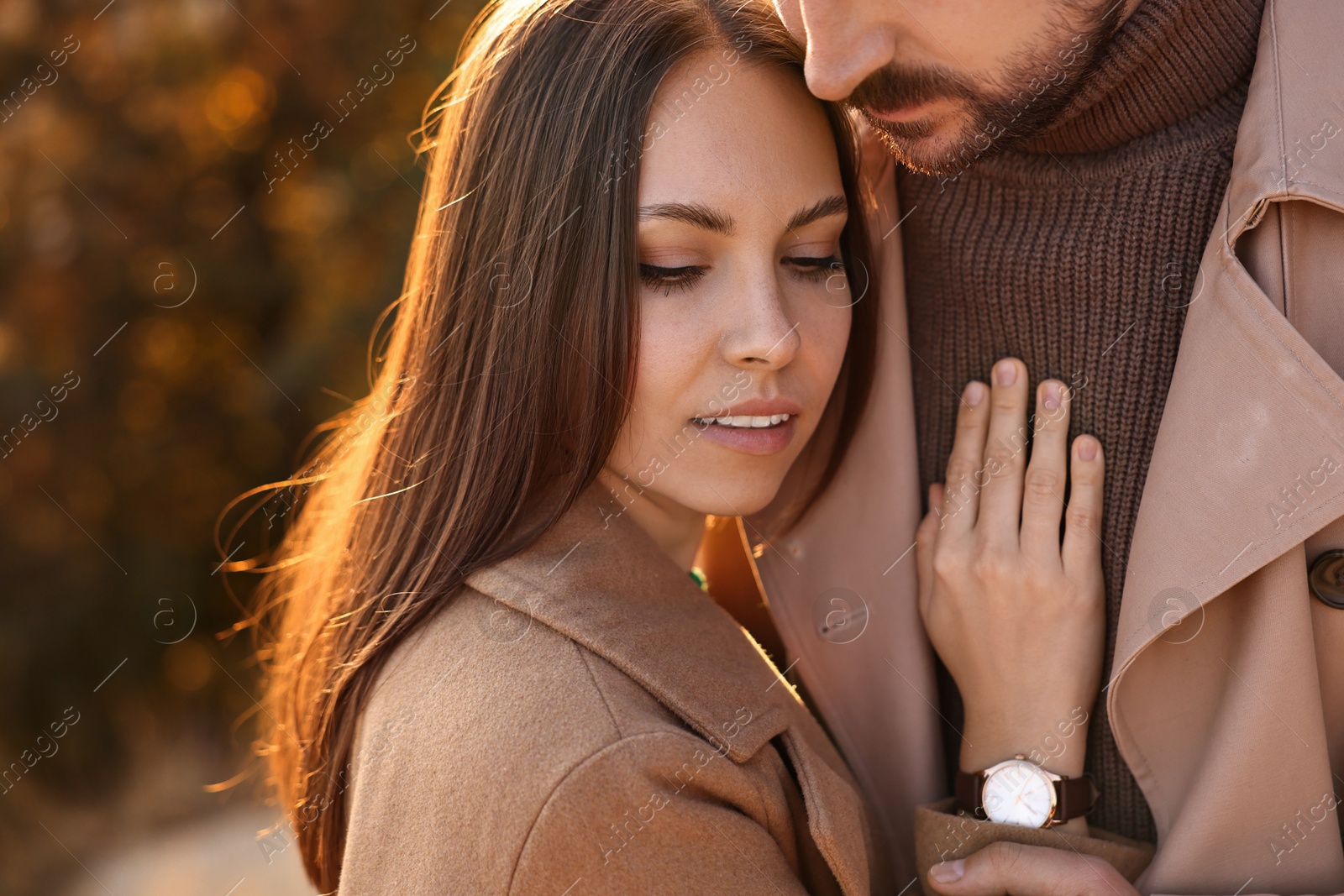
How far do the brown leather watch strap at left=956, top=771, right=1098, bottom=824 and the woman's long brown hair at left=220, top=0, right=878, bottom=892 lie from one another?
823 millimetres

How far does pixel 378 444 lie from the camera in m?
1.87

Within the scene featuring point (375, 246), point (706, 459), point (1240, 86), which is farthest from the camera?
point (375, 246)

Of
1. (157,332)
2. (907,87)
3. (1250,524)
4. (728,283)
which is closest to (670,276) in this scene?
(728,283)

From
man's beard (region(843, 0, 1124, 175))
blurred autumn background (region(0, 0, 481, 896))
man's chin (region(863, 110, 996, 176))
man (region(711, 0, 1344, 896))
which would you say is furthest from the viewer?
blurred autumn background (region(0, 0, 481, 896))

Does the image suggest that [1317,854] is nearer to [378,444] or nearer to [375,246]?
[378,444]

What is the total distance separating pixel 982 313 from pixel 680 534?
0.69m

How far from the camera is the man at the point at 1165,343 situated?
1.47 m

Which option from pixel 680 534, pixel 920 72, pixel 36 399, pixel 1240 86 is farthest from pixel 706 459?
pixel 36 399

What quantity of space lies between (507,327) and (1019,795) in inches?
44.3

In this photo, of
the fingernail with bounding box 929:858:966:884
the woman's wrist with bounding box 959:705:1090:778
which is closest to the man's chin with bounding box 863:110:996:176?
the woman's wrist with bounding box 959:705:1090:778

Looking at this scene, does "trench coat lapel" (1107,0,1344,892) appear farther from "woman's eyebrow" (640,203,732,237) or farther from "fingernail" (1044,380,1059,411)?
"woman's eyebrow" (640,203,732,237)

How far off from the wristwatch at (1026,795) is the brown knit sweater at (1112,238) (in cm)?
14

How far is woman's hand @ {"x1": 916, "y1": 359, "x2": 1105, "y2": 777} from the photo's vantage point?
1.74 meters

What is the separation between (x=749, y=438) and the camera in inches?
70.1
